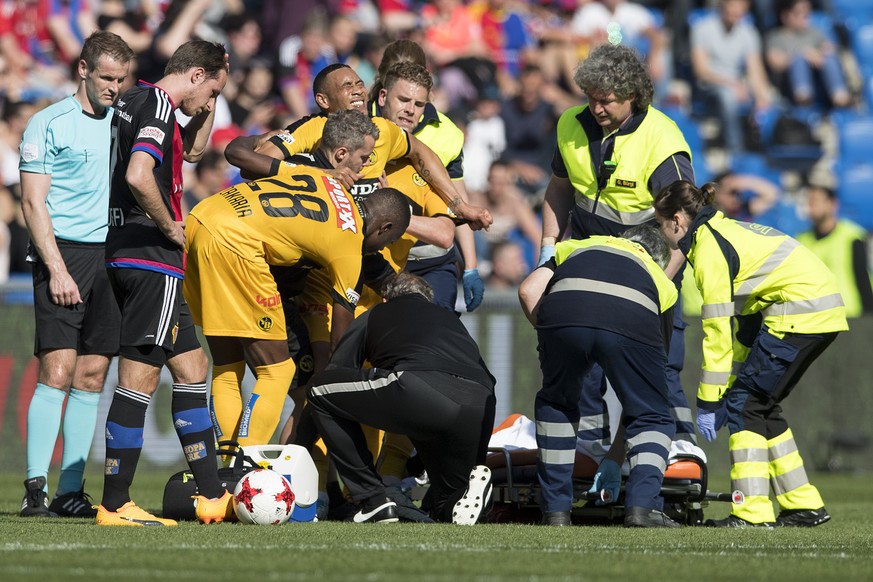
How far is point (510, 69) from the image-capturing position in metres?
17.6

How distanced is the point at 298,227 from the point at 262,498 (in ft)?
5.02

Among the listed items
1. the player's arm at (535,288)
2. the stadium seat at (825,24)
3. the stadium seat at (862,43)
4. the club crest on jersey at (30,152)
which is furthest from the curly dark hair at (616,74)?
the stadium seat at (862,43)

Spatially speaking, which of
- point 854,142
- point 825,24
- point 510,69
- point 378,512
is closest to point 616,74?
point 378,512

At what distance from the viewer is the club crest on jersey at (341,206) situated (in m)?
7.69

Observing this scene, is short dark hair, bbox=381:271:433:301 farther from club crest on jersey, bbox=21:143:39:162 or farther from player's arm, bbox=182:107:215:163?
club crest on jersey, bbox=21:143:39:162

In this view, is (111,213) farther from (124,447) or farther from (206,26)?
(206,26)

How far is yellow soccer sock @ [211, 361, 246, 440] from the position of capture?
7.98 metres

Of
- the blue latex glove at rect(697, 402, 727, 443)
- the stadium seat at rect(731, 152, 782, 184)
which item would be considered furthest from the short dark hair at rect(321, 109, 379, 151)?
the stadium seat at rect(731, 152, 782, 184)

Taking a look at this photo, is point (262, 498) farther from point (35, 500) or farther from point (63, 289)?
point (63, 289)

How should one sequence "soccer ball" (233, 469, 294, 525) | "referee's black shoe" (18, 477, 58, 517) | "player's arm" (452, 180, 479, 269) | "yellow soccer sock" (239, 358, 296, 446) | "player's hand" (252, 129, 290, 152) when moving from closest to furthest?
"soccer ball" (233, 469, 294, 525), "referee's black shoe" (18, 477, 58, 517), "yellow soccer sock" (239, 358, 296, 446), "player's hand" (252, 129, 290, 152), "player's arm" (452, 180, 479, 269)

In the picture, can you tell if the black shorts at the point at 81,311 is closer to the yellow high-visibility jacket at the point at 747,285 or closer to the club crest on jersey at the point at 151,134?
the club crest on jersey at the point at 151,134

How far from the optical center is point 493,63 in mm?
17109

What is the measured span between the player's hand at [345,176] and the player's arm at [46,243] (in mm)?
1597

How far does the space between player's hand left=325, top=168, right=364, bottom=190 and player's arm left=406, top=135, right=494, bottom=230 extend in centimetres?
84
